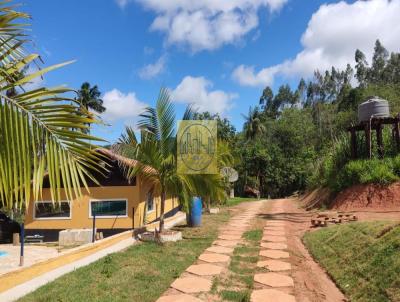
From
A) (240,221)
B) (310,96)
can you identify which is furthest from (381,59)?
(240,221)

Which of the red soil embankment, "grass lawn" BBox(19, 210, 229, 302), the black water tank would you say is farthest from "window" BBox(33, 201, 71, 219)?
the black water tank

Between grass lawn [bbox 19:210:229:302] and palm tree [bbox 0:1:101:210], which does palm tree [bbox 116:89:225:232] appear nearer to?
grass lawn [bbox 19:210:229:302]

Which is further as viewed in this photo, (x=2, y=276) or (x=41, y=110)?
(x=2, y=276)

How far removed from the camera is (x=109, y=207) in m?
13.0

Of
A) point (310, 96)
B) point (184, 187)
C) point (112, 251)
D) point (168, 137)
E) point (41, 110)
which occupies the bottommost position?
point (112, 251)

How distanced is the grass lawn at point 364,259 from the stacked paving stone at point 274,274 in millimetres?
738

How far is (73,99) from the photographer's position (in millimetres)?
2486

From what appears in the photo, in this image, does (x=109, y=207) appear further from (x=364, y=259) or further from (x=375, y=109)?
(x=375, y=109)

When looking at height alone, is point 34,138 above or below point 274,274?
above

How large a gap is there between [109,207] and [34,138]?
1116 centimetres

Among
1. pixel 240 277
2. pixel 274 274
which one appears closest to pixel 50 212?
pixel 240 277

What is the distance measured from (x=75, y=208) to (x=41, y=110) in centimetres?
1180

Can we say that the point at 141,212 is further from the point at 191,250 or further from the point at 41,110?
the point at 41,110

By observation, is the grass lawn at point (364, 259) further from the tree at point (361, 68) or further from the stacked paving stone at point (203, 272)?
the tree at point (361, 68)
